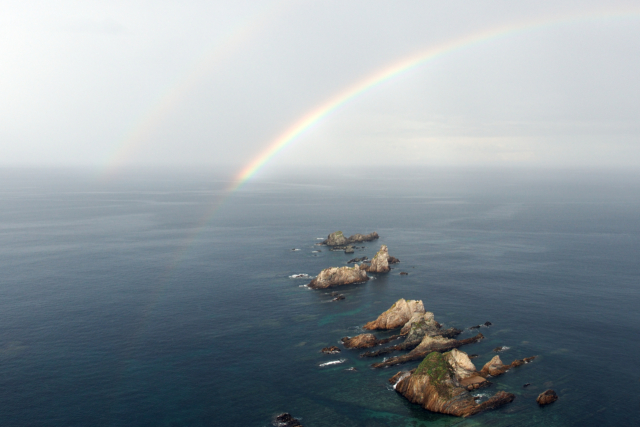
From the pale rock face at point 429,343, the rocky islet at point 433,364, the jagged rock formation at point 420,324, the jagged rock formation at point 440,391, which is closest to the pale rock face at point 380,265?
the rocky islet at point 433,364

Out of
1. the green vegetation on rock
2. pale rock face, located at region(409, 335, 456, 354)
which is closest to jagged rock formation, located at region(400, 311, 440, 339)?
pale rock face, located at region(409, 335, 456, 354)

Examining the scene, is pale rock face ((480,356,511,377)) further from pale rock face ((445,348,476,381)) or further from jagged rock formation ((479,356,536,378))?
pale rock face ((445,348,476,381))

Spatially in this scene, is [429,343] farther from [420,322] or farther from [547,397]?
[547,397]

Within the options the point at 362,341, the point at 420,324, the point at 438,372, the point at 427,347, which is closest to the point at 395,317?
the point at 420,324

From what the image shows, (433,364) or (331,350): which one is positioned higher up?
(433,364)

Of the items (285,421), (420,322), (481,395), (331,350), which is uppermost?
(420,322)
